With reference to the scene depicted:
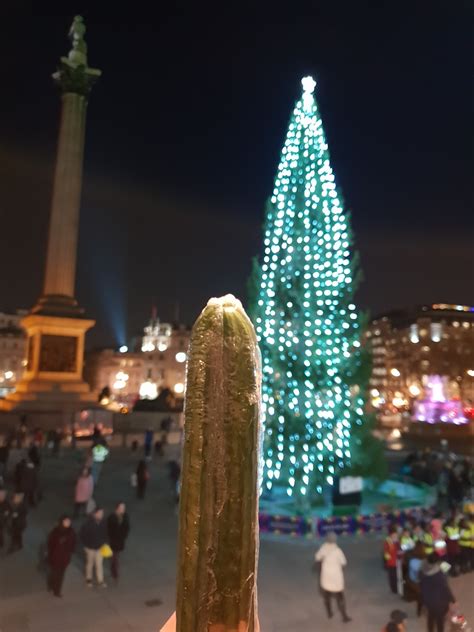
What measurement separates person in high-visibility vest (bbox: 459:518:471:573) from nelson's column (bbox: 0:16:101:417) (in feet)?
75.8

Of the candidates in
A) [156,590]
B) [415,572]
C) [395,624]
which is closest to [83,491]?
[156,590]

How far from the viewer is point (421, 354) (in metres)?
93.7

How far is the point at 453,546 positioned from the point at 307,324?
7.35m

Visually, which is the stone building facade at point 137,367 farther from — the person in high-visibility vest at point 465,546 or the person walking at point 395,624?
the person walking at point 395,624

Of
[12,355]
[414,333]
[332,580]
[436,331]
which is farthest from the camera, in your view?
[414,333]

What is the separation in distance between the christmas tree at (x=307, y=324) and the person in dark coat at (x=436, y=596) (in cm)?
704

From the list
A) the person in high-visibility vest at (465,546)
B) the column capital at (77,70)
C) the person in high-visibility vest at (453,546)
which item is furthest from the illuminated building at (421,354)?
the person in high-visibility vest at (453,546)

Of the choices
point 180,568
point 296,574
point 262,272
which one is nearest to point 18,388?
point 262,272

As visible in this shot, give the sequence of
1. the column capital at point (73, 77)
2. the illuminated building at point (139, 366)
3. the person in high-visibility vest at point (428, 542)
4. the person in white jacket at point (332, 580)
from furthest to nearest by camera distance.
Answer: the illuminated building at point (139, 366)
the column capital at point (73, 77)
the person in high-visibility vest at point (428, 542)
the person in white jacket at point (332, 580)

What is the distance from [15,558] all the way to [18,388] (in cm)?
2164

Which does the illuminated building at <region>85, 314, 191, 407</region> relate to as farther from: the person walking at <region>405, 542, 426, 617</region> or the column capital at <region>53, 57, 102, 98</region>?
the person walking at <region>405, 542, 426, 617</region>

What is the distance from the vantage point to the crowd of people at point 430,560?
25.6 feet

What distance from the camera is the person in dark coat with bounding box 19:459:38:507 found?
13781 millimetres

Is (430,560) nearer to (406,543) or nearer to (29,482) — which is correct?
(406,543)
